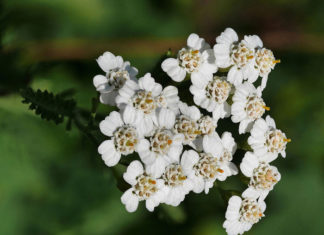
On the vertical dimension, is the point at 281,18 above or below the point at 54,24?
below

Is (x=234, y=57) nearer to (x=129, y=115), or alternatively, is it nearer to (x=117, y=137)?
(x=129, y=115)

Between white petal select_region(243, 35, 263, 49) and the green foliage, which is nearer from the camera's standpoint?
the green foliage

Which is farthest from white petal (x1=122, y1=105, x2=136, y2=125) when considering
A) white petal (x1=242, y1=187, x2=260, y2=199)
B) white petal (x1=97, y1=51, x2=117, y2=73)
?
white petal (x1=242, y1=187, x2=260, y2=199)

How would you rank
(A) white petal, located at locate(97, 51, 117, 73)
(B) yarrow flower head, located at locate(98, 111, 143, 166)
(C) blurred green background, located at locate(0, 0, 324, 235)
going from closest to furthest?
(B) yarrow flower head, located at locate(98, 111, 143, 166) < (A) white petal, located at locate(97, 51, 117, 73) < (C) blurred green background, located at locate(0, 0, 324, 235)

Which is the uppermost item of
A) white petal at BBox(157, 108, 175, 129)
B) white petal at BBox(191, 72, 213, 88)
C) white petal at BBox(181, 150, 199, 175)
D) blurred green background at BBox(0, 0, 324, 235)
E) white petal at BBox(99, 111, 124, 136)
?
blurred green background at BBox(0, 0, 324, 235)

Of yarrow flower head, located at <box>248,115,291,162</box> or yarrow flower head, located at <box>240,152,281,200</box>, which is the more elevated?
yarrow flower head, located at <box>248,115,291,162</box>

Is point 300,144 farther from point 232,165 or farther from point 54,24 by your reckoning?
point 54,24

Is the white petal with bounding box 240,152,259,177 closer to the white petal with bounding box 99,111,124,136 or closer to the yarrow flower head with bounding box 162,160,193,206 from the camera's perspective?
the yarrow flower head with bounding box 162,160,193,206

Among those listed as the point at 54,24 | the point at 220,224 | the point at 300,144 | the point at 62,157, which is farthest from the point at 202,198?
the point at 54,24
